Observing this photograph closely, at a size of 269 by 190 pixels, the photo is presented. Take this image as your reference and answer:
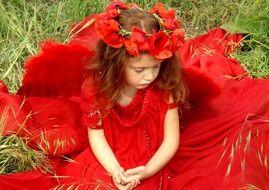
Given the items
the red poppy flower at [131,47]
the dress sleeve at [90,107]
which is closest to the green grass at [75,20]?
the dress sleeve at [90,107]

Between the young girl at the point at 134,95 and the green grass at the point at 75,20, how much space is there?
74 centimetres

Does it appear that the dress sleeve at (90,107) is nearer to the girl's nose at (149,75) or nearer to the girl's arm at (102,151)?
the girl's arm at (102,151)

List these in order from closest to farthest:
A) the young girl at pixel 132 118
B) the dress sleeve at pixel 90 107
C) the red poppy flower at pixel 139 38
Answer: the red poppy flower at pixel 139 38, the young girl at pixel 132 118, the dress sleeve at pixel 90 107

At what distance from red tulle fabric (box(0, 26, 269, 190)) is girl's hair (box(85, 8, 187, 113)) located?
2.8 inches

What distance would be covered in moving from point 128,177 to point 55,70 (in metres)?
0.54

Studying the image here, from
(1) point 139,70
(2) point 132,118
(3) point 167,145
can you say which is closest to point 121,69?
(1) point 139,70

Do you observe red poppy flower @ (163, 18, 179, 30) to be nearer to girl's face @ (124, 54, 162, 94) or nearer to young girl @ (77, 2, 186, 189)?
young girl @ (77, 2, 186, 189)

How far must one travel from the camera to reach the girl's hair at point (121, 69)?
6.86ft

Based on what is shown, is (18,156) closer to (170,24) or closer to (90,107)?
(90,107)

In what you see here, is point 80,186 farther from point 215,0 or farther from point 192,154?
point 215,0

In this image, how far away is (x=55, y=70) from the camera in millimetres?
2391

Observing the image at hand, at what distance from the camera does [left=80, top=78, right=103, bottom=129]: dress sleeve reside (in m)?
2.26

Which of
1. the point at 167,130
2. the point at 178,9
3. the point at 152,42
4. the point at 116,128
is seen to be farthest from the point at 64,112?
the point at 178,9

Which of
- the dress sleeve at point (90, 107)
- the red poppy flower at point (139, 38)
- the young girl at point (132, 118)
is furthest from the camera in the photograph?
the dress sleeve at point (90, 107)
